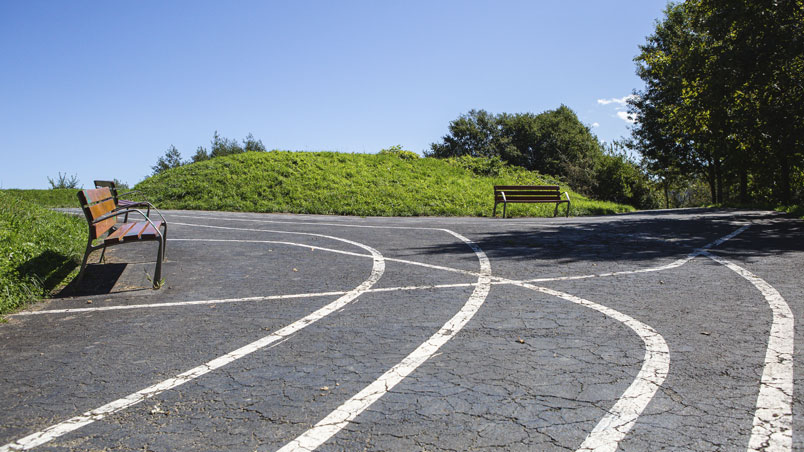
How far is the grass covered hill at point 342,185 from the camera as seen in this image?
17188mm

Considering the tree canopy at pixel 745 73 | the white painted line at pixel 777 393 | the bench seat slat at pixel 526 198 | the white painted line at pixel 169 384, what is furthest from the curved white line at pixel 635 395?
the tree canopy at pixel 745 73

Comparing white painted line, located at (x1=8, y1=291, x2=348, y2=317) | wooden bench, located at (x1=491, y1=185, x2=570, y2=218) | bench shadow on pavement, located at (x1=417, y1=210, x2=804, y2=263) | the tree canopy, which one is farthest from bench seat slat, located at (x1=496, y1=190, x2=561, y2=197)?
white painted line, located at (x1=8, y1=291, x2=348, y2=317)

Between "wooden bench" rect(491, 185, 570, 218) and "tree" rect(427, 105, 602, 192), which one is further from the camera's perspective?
"tree" rect(427, 105, 602, 192)

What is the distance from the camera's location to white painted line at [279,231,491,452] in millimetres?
2389

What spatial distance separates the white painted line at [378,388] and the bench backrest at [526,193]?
11093 mm

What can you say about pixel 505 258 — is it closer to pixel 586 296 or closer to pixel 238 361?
pixel 586 296

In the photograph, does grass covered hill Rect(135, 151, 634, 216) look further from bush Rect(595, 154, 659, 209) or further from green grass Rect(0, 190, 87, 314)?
bush Rect(595, 154, 659, 209)

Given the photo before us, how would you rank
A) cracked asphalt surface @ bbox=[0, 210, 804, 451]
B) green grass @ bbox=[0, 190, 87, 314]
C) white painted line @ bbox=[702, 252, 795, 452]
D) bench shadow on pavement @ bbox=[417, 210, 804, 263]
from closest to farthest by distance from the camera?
white painted line @ bbox=[702, 252, 795, 452], cracked asphalt surface @ bbox=[0, 210, 804, 451], green grass @ bbox=[0, 190, 87, 314], bench shadow on pavement @ bbox=[417, 210, 804, 263]

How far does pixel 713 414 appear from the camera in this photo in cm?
254

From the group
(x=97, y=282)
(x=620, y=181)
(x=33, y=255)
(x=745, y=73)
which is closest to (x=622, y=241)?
(x=97, y=282)

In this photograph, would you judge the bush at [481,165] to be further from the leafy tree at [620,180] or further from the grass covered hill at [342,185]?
the leafy tree at [620,180]

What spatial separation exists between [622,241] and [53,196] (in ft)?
72.0

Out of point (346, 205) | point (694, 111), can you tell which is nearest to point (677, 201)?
point (694, 111)

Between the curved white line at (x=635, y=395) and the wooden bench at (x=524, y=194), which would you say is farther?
the wooden bench at (x=524, y=194)
